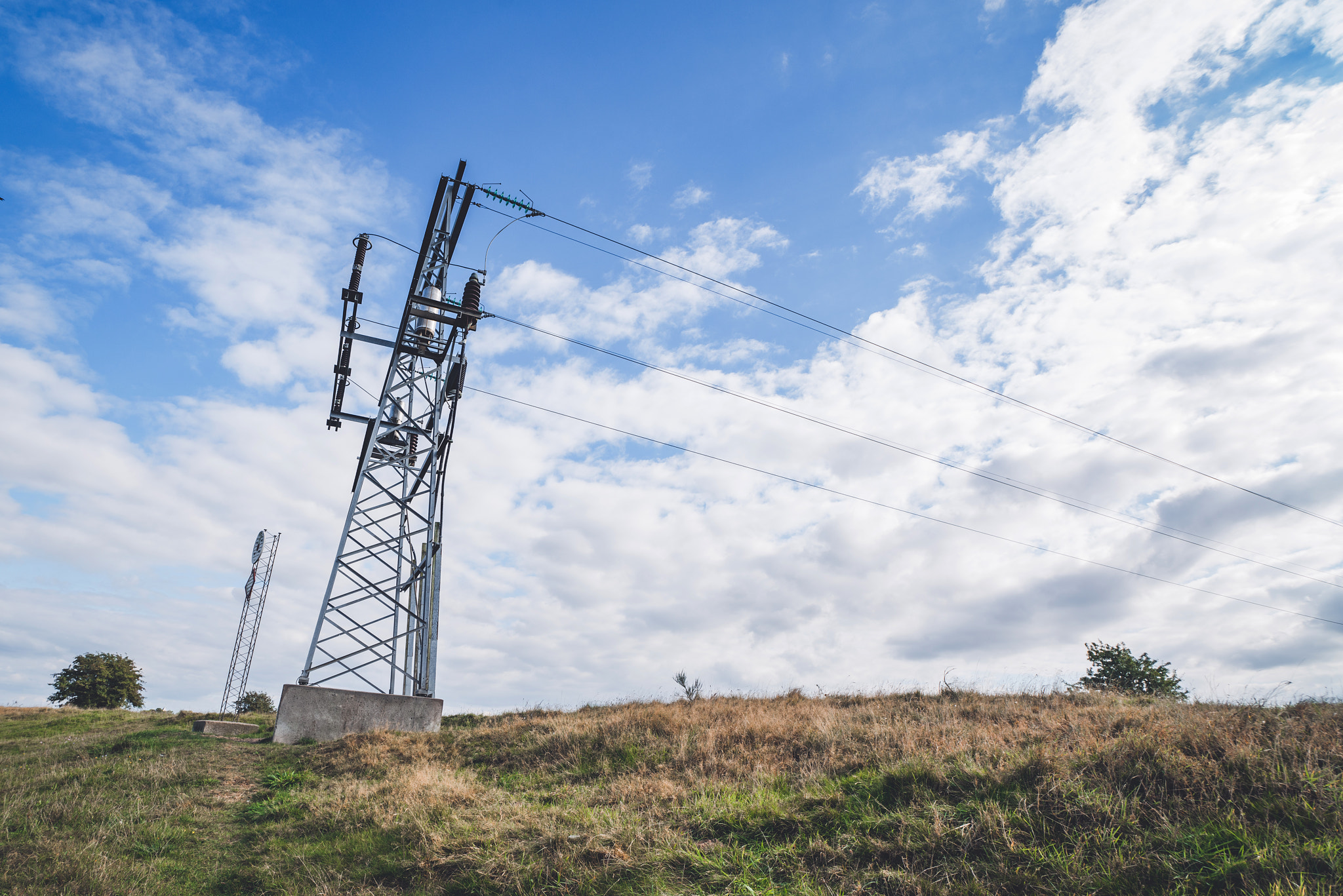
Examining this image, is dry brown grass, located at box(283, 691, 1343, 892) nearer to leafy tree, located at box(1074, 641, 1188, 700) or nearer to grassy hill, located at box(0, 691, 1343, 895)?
grassy hill, located at box(0, 691, 1343, 895)

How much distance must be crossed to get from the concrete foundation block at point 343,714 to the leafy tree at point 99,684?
40849 mm

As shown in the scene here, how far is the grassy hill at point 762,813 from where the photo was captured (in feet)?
16.3

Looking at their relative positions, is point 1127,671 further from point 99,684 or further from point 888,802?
point 99,684

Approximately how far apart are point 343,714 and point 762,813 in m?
11.6

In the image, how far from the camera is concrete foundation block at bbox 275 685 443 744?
13.8 metres

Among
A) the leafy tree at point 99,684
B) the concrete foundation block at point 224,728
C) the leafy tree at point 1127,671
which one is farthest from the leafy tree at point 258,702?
the leafy tree at point 1127,671

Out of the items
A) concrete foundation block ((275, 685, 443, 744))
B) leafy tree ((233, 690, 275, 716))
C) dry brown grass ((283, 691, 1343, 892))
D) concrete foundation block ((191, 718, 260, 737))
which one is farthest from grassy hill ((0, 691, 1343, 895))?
leafy tree ((233, 690, 275, 716))

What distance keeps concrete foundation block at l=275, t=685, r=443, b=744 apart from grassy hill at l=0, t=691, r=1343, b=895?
2429 mm

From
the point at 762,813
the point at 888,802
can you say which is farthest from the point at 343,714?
the point at 888,802

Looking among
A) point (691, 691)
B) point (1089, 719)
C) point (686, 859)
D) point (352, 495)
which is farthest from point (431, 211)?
point (1089, 719)

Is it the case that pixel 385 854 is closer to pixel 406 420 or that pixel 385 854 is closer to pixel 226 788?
pixel 226 788

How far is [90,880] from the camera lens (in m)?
6.11

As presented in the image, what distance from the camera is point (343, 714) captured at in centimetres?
1422

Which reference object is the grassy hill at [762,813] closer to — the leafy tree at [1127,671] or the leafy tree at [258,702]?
the leafy tree at [1127,671]
